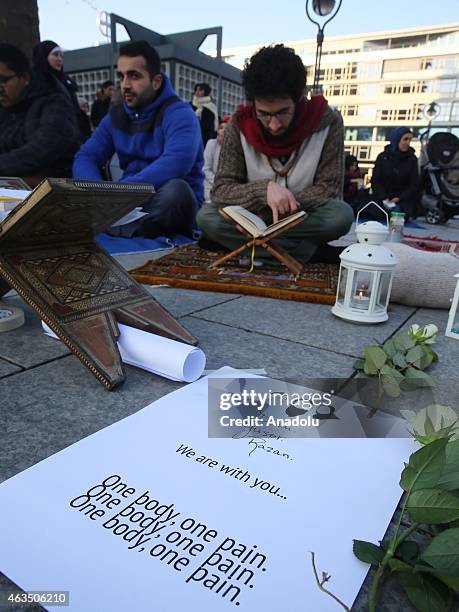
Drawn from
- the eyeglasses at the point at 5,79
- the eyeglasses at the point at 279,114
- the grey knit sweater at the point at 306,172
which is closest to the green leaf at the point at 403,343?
the grey knit sweater at the point at 306,172

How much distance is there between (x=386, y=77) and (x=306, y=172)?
40.9 meters

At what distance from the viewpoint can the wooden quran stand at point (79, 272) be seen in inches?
33.9

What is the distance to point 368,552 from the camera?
47 cm

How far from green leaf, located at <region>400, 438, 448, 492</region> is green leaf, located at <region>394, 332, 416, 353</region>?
0.51 m

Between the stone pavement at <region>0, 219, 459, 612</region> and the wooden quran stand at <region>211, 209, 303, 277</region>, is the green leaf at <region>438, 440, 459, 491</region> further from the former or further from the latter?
the wooden quran stand at <region>211, 209, 303, 277</region>

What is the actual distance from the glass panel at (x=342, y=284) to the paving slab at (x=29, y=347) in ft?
2.81

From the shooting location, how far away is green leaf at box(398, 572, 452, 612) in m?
0.41

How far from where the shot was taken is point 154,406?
0.78 meters

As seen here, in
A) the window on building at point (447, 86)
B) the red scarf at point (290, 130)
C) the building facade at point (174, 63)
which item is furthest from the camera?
the window on building at point (447, 86)

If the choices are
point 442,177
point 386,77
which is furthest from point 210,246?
point 386,77

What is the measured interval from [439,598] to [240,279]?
147cm

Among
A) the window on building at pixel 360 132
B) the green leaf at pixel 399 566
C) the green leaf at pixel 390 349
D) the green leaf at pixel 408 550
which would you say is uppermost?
Result: the window on building at pixel 360 132

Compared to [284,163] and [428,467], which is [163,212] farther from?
[428,467]

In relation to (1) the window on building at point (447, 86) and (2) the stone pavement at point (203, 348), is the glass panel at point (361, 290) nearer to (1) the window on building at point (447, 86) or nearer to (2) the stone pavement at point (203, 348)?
(2) the stone pavement at point (203, 348)
